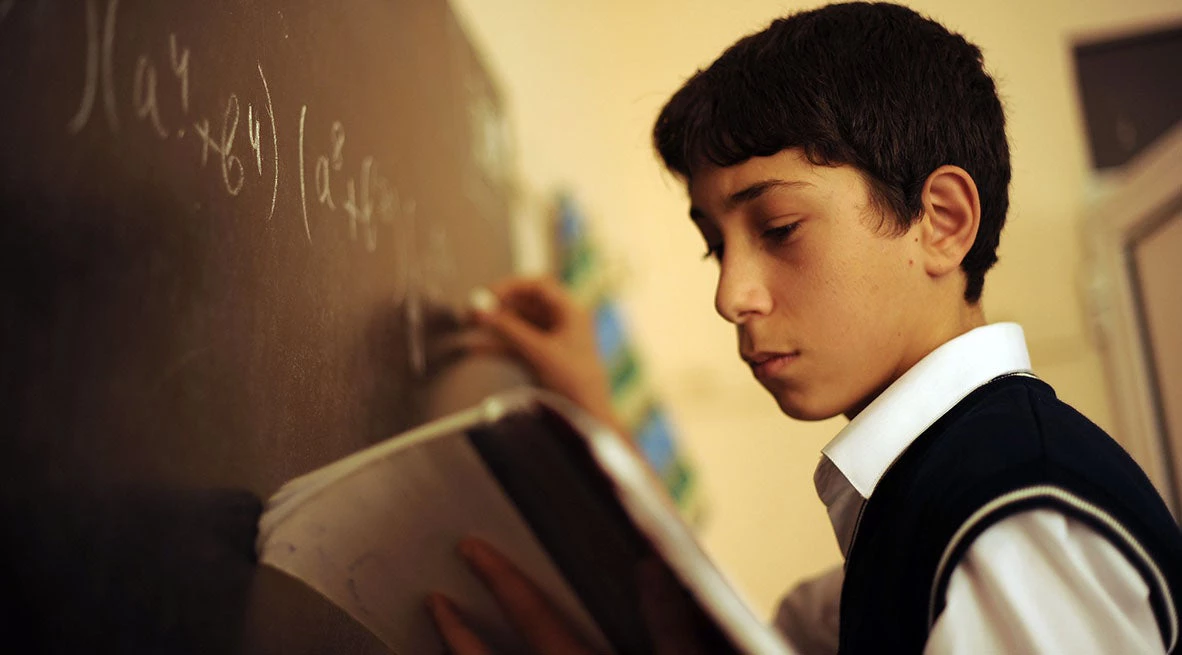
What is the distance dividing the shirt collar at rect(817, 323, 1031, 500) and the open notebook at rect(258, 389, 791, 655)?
17 centimetres

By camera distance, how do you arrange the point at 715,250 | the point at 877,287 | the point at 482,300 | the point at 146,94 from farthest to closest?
1. the point at 482,300
2. the point at 715,250
3. the point at 877,287
4. the point at 146,94

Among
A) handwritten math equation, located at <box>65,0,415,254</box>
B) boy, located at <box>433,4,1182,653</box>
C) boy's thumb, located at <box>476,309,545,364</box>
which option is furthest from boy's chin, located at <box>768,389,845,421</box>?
boy's thumb, located at <box>476,309,545,364</box>

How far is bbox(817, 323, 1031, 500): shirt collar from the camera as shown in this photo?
1.97ft

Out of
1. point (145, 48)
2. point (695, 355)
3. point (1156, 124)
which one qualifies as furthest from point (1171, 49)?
point (145, 48)

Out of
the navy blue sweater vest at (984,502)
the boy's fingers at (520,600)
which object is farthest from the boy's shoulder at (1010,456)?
the boy's fingers at (520,600)

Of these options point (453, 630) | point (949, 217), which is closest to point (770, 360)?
point (949, 217)

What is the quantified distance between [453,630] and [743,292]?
11.4 inches

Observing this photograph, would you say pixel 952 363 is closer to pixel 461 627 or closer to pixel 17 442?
pixel 461 627

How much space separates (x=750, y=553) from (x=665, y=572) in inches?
60.1

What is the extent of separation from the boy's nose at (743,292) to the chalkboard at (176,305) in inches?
10.4

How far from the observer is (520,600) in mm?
538

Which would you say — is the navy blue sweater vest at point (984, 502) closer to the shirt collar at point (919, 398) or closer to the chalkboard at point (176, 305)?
the shirt collar at point (919, 398)

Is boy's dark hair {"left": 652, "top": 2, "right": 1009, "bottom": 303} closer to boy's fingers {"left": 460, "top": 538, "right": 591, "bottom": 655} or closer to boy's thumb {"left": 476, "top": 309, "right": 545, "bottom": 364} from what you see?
boy's fingers {"left": 460, "top": 538, "right": 591, "bottom": 655}

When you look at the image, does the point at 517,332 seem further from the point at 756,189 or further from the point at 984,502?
the point at 984,502
